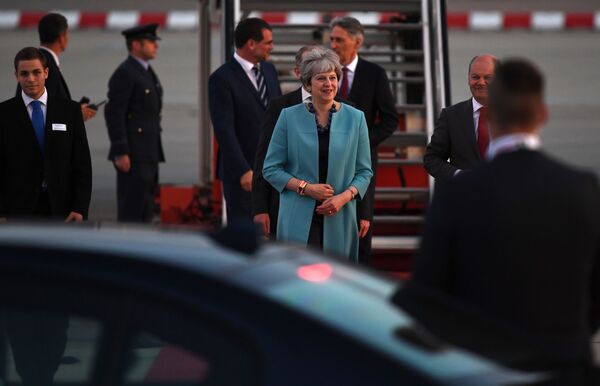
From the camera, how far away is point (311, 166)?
304 inches

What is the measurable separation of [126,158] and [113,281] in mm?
9533

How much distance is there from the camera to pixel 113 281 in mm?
3318

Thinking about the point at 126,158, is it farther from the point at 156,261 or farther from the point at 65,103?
the point at 156,261

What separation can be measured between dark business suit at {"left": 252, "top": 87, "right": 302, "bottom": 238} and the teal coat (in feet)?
0.98

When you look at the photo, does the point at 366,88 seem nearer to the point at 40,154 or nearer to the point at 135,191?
the point at 40,154

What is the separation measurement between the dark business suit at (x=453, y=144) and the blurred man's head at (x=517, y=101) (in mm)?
3535

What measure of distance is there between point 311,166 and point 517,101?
3695mm

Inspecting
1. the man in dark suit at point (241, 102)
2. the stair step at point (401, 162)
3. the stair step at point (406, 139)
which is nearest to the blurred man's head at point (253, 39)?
the man in dark suit at point (241, 102)

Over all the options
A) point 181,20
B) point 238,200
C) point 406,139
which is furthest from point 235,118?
point 181,20

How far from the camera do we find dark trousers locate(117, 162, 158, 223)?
13.0m

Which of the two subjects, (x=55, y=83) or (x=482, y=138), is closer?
(x=482, y=138)

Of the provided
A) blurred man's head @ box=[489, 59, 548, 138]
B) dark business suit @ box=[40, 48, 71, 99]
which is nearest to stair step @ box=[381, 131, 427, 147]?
dark business suit @ box=[40, 48, 71, 99]

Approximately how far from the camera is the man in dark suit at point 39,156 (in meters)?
8.02

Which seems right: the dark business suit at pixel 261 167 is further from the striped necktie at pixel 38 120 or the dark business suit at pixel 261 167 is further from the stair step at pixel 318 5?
the stair step at pixel 318 5
